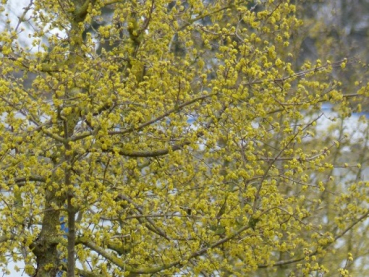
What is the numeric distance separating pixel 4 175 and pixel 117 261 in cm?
137

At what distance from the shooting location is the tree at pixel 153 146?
263 inches

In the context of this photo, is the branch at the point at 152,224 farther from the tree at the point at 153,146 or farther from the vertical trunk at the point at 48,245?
the vertical trunk at the point at 48,245

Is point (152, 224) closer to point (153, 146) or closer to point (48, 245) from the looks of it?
point (153, 146)

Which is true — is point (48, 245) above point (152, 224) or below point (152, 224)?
above

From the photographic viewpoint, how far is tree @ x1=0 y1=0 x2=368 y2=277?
21.9ft

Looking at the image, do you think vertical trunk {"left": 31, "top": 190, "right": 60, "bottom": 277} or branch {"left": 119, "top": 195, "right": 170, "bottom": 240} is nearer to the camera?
branch {"left": 119, "top": 195, "right": 170, "bottom": 240}

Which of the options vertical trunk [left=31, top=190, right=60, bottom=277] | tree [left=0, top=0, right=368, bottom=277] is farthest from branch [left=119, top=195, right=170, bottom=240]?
vertical trunk [left=31, top=190, right=60, bottom=277]

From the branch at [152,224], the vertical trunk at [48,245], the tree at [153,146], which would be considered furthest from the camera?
the vertical trunk at [48,245]

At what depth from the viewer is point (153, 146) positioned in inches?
318

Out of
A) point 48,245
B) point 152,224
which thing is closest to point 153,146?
point 152,224

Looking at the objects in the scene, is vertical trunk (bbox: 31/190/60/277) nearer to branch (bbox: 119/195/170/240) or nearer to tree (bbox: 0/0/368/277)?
tree (bbox: 0/0/368/277)

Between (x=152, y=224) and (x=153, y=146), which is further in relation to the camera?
(x=153, y=146)

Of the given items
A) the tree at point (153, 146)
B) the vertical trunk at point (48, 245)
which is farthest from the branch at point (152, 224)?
the vertical trunk at point (48, 245)

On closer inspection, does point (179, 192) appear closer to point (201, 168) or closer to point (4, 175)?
point (201, 168)
